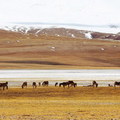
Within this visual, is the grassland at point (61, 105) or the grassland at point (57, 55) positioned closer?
the grassland at point (61, 105)

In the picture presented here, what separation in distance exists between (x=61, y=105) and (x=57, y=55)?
106445 mm

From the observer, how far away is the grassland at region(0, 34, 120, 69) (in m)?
118

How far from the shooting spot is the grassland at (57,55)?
11812 cm

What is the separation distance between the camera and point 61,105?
3556 cm

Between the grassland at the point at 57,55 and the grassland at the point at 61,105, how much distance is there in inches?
2321

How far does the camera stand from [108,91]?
162 ft

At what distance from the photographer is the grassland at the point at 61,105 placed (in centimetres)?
2770

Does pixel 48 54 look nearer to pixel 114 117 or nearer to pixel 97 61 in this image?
pixel 97 61

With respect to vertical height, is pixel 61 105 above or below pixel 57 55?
below

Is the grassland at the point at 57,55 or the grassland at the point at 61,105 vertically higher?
the grassland at the point at 57,55

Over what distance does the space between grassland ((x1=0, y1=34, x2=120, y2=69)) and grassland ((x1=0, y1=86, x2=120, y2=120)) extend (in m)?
59.0

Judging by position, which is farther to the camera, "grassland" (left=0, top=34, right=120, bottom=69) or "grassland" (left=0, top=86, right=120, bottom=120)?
"grassland" (left=0, top=34, right=120, bottom=69)

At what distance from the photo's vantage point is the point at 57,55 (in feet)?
465

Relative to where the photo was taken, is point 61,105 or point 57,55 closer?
point 61,105
